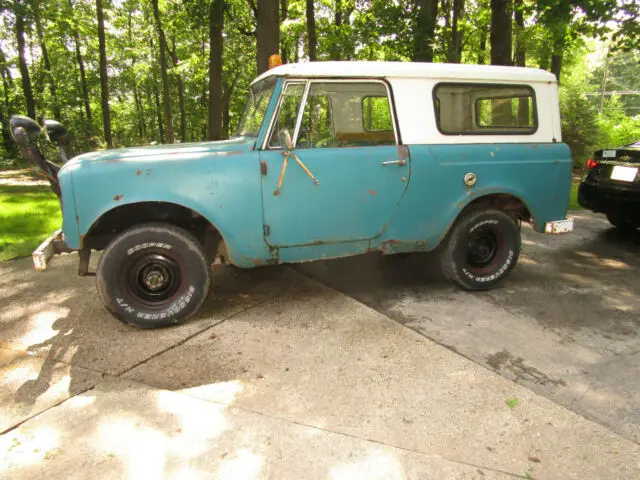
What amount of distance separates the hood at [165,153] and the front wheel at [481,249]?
84.7 inches

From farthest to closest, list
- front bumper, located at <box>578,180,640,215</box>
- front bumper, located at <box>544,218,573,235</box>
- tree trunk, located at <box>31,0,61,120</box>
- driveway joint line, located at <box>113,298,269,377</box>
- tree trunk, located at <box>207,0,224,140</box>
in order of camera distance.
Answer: tree trunk, located at <box>31,0,61,120</box>
tree trunk, located at <box>207,0,224,140</box>
front bumper, located at <box>578,180,640,215</box>
front bumper, located at <box>544,218,573,235</box>
driveway joint line, located at <box>113,298,269,377</box>

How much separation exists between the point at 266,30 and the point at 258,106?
451 centimetres

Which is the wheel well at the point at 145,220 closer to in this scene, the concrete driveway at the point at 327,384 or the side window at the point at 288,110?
the concrete driveway at the point at 327,384

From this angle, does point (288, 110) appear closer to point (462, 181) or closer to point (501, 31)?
point (462, 181)

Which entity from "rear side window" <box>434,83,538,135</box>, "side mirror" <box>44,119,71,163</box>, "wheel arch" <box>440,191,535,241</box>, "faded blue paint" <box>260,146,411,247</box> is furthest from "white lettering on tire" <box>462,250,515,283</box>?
"side mirror" <box>44,119,71,163</box>

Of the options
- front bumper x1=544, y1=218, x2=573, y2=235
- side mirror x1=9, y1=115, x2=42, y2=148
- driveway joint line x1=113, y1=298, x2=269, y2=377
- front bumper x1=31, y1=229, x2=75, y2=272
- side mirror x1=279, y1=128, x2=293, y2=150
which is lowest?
driveway joint line x1=113, y1=298, x2=269, y2=377

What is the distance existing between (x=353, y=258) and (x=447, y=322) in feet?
6.40

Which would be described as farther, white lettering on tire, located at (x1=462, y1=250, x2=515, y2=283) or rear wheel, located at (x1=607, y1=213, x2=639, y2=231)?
rear wheel, located at (x1=607, y1=213, x2=639, y2=231)

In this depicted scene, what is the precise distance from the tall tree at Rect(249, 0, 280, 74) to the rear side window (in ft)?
15.0

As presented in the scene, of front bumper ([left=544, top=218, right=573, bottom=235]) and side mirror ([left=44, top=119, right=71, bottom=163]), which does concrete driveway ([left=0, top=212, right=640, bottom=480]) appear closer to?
front bumper ([left=544, top=218, right=573, bottom=235])

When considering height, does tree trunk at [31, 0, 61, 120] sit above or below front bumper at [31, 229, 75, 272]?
above

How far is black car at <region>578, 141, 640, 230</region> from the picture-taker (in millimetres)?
5719

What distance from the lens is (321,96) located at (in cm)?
374

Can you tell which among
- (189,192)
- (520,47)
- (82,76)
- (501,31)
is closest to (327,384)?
(189,192)
